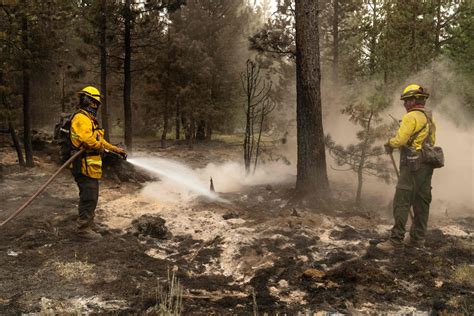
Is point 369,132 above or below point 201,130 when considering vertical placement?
above

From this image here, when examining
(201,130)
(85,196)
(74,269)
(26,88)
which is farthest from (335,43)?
(74,269)

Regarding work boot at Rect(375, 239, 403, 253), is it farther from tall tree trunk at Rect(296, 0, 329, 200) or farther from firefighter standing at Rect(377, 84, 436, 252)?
tall tree trunk at Rect(296, 0, 329, 200)

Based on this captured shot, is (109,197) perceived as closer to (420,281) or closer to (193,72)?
(420,281)

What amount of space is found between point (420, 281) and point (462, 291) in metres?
0.46

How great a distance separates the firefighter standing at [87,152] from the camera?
6.11 metres

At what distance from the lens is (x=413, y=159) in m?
6.04

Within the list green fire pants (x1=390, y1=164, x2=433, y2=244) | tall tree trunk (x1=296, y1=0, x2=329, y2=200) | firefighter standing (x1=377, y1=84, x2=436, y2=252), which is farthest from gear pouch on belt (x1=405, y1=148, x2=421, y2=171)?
tall tree trunk (x1=296, y1=0, x2=329, y2=200)

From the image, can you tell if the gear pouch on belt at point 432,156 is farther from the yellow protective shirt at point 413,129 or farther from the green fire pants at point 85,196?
the green fire pants at point 85,196

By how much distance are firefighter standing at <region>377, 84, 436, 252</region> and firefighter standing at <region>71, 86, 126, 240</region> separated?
4.56 meters

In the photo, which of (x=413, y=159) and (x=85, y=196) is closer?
(x=413, y=159)

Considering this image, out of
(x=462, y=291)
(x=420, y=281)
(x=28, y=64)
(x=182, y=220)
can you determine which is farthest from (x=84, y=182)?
(x=28, y=64)

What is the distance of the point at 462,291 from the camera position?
15.1 feet

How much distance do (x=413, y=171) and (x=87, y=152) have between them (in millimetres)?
5078

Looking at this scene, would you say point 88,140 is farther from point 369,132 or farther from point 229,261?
point 369,132
